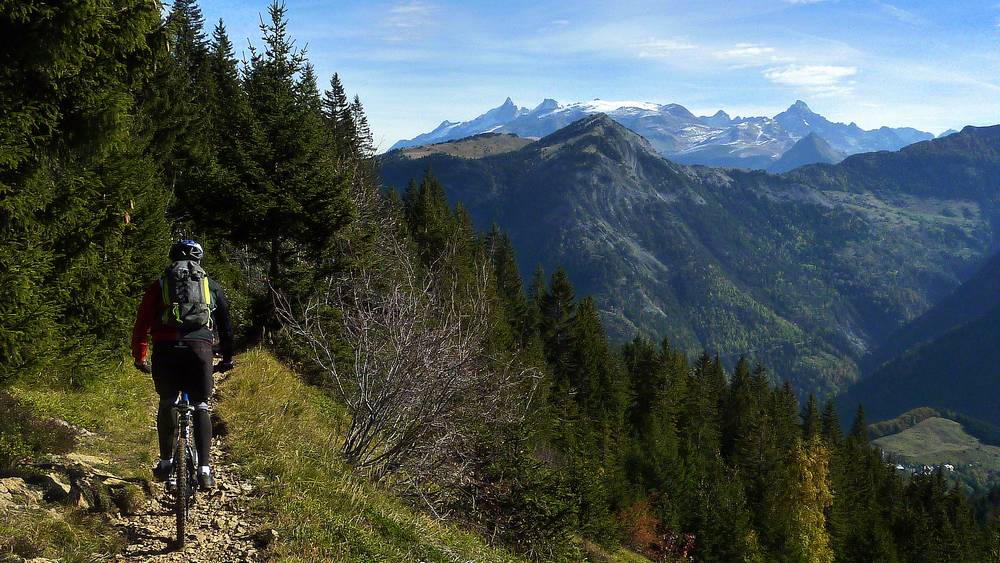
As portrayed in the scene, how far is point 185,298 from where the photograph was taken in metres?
5.22

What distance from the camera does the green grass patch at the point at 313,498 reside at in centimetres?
588

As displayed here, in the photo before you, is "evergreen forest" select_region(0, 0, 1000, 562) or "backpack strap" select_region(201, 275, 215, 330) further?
"evergreen forest" select_region(0, 0, 1000, 562)

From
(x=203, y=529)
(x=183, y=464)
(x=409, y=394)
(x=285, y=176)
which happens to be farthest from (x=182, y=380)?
(x=285, y=176)

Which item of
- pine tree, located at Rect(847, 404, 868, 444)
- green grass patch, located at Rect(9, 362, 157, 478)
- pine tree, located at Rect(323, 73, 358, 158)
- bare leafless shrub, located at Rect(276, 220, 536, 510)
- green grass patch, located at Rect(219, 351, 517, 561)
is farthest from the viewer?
pine tree, located at Rect(847, 404, 868, 444)

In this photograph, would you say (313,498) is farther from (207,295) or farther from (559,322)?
(559,322)

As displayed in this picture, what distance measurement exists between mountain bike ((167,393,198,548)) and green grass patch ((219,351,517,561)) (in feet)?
2.79

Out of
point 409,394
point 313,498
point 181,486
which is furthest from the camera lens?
point 409,394

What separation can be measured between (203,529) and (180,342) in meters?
1.90

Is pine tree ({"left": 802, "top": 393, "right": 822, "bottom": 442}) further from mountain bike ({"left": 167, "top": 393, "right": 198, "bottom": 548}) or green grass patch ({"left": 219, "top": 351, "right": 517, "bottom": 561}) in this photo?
mountain bike ({"left": 167, "top": 393, "right": 198, "bottom": 548})

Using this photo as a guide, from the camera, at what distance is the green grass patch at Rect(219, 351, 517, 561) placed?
231 inches

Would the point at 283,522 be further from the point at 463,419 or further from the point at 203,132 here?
the point at 203,132

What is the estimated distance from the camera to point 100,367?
31.5 feet

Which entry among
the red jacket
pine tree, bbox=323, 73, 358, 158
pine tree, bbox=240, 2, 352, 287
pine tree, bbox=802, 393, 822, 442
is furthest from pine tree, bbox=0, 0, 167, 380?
pine tree, bbox=802, 393, 822, 442

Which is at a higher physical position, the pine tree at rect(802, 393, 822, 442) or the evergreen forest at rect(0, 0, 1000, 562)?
the evergreen forest at rect(0, 0, 1000, 562)
